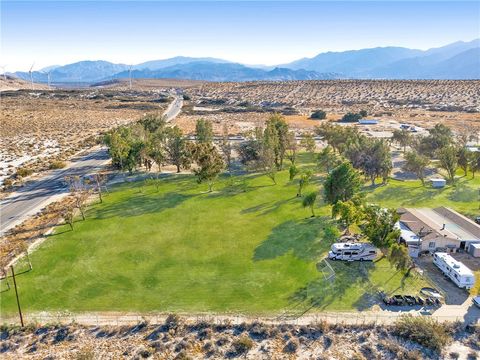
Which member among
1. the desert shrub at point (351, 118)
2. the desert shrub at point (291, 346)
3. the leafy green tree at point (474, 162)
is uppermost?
the desert shrub at point (351, 118)

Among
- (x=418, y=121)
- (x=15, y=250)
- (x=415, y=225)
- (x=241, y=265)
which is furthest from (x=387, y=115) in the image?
(x=15, y=250)

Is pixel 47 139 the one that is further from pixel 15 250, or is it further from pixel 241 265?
pixel 241 265

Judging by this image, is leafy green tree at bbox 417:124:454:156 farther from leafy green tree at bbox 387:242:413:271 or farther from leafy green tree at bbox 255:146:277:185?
leafy green tree at bbox 387:242:413:271

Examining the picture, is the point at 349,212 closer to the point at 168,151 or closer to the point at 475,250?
the point at 475,250

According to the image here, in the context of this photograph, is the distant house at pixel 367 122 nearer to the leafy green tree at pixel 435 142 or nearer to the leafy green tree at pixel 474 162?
the leafy green tree at pixel 435 142

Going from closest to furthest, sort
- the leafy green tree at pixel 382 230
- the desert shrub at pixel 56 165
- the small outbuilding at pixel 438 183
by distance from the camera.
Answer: the leafy green tree at pixel 382 230 < the small outbuilding at pixel 438 183 < the desert shrub at pixel 56 165

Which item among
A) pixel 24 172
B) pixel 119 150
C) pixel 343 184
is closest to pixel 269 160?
pixel 343 184

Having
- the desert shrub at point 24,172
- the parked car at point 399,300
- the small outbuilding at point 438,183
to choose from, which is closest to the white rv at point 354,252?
the parked car at point 399,300
